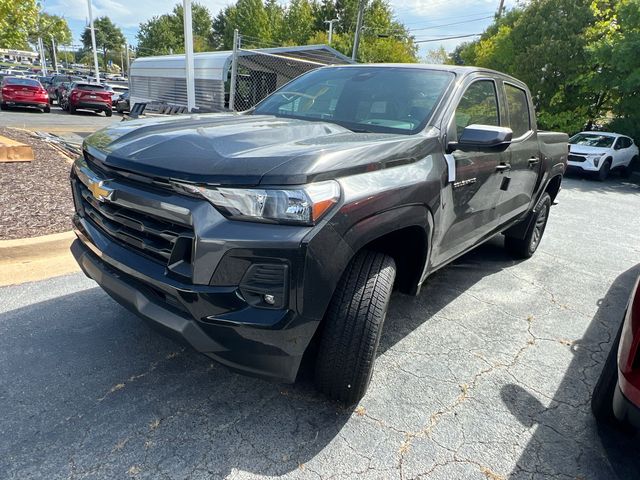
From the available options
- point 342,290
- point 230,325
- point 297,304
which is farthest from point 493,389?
point 230,325

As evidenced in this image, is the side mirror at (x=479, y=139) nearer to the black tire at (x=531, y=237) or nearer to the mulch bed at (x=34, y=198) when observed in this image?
the black tire at (x=531, y=237)

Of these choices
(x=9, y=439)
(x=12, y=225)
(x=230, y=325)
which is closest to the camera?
(x=230, y=325)

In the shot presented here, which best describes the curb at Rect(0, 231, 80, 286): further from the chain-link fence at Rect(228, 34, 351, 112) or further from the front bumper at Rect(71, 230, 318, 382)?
the chain-link fence at Rect(228, 34, 351, 112)

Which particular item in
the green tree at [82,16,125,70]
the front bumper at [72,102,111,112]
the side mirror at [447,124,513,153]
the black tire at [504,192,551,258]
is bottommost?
the front bumper at [72,102,111,112]

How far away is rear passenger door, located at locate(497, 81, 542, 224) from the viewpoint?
12.1 feet

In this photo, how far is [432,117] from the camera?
8.98 ft

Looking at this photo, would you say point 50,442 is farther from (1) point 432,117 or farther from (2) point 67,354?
(1) point 432,117

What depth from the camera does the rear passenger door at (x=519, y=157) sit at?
368 centimetres

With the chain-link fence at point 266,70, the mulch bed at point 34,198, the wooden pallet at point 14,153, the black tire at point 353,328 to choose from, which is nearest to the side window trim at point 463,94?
the black tire at point 353,328

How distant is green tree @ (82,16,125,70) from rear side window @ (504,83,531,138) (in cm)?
8817

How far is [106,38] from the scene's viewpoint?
79.3m

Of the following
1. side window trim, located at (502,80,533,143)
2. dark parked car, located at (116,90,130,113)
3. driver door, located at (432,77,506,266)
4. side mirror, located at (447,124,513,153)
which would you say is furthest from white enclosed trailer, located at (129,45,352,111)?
side mirror, located at (447,124,513,153)

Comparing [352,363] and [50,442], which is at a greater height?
[352,363]

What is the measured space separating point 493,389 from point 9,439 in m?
2.54
